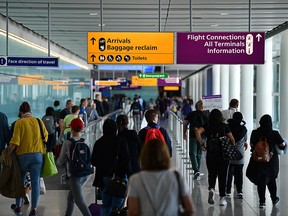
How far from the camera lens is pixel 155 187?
384 cm

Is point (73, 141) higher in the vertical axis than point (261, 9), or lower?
lower

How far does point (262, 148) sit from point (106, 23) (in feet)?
30.1

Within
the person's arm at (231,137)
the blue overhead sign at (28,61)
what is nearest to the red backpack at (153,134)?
the person's arm at (231,137)

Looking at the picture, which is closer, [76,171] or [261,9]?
[76,171]

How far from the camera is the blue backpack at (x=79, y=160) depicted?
6.48 m

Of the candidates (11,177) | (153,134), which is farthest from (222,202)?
(11,177)

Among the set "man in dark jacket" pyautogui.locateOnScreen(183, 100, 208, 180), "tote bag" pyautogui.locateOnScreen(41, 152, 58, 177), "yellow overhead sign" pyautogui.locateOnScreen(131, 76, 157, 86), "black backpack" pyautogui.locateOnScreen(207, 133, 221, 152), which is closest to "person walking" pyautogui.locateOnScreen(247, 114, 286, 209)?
"black backpack" pyautogui.locateOnScreen(207, 133, 221, 152)

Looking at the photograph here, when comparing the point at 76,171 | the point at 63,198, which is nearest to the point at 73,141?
the point at 76,171

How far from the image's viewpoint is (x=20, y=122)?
7.21 metres

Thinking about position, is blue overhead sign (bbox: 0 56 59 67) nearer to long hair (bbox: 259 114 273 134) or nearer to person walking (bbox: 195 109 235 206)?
person walking (bbox: 195 109 235 206)

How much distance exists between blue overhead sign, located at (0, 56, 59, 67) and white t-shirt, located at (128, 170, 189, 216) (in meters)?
9.08

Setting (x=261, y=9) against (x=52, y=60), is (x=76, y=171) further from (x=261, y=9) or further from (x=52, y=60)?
(x=261, y=9)

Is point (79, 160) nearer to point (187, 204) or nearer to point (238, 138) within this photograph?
point (187, 204)

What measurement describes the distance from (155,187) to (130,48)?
6.82 metres
